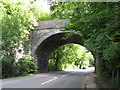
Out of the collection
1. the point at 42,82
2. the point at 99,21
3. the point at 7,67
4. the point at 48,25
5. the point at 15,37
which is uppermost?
the point at 48,25

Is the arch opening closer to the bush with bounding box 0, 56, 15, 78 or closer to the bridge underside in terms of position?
the bridge underside

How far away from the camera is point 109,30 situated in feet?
15.9

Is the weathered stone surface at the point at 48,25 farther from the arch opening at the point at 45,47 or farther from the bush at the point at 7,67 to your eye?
the bush at the point at 7,67

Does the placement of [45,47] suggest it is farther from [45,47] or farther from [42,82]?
[42,82]

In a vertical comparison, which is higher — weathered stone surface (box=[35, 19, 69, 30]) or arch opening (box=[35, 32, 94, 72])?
weathered stone surface (box=[35, 19, 69, 30])

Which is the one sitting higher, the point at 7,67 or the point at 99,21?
the point at 99,21

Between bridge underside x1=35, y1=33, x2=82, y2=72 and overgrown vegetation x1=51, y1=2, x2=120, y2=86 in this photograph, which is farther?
bridge underside x1=35, y1=33, x2=82, y2=72

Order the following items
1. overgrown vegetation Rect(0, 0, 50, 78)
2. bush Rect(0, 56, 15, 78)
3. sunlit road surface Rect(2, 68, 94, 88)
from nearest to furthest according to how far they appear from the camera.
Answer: sunlit road surface Rect(2, 68, 94, 88) < bush Rect(0, 56, 15, 78) < overgrown vegetation Rect(0, 0, 50, 78)

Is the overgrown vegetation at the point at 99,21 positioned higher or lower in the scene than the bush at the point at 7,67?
higher

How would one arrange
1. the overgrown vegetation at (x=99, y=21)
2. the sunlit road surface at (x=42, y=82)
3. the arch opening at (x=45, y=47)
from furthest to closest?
the arch opening at (x=45, y=47) → the sunlit road surface at (x=42, y=82) → the overgrown vegetation at (x=99, y=21)

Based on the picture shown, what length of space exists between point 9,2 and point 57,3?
14795 mm

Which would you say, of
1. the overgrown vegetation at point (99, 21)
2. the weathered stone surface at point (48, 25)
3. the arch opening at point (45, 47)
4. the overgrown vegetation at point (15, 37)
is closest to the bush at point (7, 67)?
the overgrown vegetation at point (15, 37)

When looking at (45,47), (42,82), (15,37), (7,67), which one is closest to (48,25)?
(45,47)

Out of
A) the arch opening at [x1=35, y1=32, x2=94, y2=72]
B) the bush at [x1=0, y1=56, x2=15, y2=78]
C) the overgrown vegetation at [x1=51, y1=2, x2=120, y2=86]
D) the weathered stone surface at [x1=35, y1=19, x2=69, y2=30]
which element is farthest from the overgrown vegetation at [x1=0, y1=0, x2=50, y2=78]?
the overgrown vegetation at [x1=51, y1=2, x2=120, y2=86]
